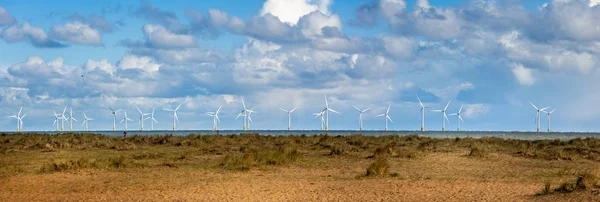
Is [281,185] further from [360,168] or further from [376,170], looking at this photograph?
[360,168]

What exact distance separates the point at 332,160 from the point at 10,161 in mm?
16694

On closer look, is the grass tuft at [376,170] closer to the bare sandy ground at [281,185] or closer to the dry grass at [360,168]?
the dry grass at [360,168]

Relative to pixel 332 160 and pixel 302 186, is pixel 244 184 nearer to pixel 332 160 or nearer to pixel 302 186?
pixel 302 186

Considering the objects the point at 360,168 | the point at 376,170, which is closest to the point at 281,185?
the point at 376,170

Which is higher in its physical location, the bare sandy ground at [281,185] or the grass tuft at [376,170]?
the grass tuft at [376,170]

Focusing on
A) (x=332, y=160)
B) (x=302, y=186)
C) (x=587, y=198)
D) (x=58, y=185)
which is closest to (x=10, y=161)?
(x=58, y=185)

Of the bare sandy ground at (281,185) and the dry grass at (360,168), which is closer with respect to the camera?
the bare sandy ground at (281,185)

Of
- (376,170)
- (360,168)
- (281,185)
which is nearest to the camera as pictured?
(281,185)

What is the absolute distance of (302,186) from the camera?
929 inches

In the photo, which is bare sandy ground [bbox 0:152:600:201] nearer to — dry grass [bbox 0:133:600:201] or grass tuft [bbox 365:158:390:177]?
dry grass [bbox 0:133:600:201]

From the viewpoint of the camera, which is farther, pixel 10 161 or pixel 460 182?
pixel 10 161

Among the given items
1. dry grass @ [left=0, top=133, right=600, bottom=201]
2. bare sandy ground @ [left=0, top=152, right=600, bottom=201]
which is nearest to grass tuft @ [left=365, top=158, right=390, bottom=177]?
dry grass @ [left=0, top=133, right=600, bottom=201]

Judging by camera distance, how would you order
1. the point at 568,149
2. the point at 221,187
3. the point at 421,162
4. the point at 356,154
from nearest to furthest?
the point at 221,187
the point at 421,162
the point at 356,154
the point at 568,149

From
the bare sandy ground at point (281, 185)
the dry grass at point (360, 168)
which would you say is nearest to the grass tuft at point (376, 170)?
the dry grass at point (360, 168)
